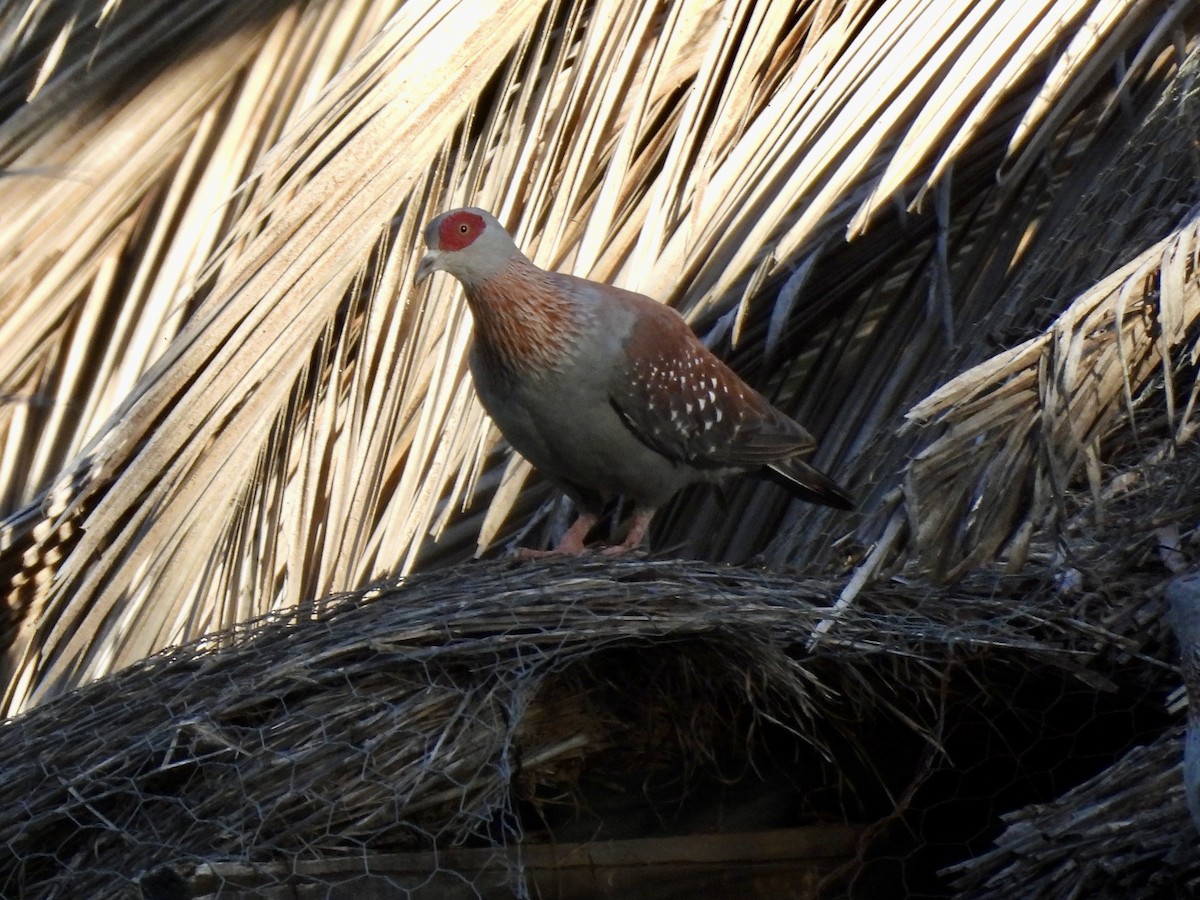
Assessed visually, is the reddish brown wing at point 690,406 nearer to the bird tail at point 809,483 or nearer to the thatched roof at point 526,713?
the bird tail at point 809,483

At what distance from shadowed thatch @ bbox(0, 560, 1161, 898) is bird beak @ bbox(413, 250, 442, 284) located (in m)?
1.11

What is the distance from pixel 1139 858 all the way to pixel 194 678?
1.83 metres

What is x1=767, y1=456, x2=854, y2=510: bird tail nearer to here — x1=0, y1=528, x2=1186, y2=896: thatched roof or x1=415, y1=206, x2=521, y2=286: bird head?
x1=415, y1=206, x2=521, y2=286: bird head

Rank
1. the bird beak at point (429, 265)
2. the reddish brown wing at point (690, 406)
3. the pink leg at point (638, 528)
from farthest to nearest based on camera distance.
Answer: the pink leg at point (638, 528), the reddish brown wing at point (690, 406), the bird beak at point (429, 265)

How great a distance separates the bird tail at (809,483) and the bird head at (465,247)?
100 cm

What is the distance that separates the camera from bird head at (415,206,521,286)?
441cm

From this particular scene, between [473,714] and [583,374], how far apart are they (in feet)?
5.05

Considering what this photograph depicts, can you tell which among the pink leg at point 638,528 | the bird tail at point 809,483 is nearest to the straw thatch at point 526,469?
the bird tail at point 809,483

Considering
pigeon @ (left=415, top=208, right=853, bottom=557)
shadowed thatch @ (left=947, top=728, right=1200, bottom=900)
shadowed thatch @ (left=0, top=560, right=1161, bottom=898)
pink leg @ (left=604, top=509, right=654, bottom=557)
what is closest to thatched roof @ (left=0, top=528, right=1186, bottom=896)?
shadowed thatch @ (left=0, top=560, right=1161, bottom=898)

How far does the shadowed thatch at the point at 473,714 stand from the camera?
3.00 metres

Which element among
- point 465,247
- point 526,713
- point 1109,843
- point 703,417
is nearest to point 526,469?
point 703,417

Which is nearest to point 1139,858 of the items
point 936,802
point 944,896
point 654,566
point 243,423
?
point 944,896

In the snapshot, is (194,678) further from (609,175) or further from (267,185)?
(609,175)

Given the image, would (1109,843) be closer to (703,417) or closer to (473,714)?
(473,714)
